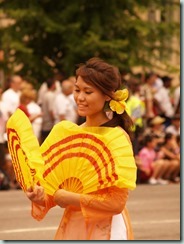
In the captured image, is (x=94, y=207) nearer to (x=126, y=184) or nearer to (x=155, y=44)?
(x=126, y=184)

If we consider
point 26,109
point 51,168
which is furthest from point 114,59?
point 51,168

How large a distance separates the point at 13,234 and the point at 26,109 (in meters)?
5.66

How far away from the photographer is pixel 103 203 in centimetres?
607

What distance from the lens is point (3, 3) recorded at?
27.8m

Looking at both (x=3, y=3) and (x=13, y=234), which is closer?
(x=13, y=234)

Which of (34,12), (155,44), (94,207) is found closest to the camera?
(94,207)

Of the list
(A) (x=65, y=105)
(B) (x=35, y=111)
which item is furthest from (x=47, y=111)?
(B) (x=35, y=111)

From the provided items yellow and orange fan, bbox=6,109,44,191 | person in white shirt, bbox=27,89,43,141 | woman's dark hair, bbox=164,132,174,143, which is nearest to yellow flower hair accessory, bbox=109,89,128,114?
yellow and orange fan, bbox=6,109,44,191

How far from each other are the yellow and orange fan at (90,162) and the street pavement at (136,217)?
239 inches

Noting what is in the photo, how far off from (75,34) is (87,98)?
21.2m

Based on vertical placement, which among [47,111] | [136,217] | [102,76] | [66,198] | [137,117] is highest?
[102,76]

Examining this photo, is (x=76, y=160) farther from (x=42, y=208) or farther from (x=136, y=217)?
(x=136, y=217)

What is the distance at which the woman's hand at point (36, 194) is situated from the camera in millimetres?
6020

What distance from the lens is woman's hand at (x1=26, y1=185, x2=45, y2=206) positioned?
6.02 metres
